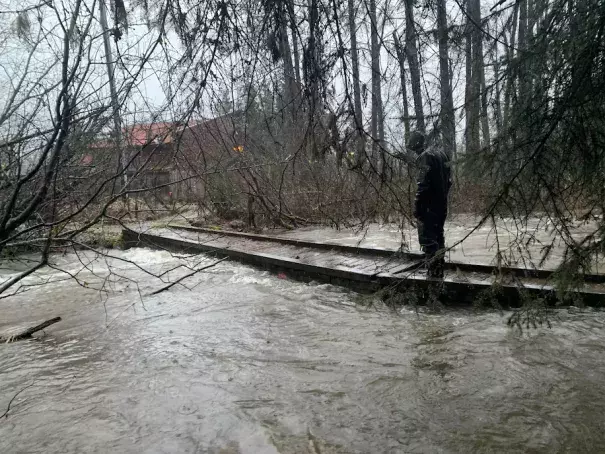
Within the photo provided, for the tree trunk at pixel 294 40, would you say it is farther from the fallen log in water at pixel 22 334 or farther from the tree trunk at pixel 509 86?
the fallen log in water at pixel 22 334

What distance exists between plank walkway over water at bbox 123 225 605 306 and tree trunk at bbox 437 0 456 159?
1173 millimetres

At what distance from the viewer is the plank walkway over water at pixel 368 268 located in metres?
5.77

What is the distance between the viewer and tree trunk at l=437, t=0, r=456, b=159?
10.0 ft

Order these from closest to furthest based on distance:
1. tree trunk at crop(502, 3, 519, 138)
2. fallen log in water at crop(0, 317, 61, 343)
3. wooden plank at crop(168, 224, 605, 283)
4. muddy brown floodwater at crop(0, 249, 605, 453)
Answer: tree trunk at crop(502, 3, 519, 138)
muddy brown floodwater at crop(0, 249, 605, 453)
wooden plank at crop(168, 224, 605, 283)
fallen log in water at crop(0, 317, 61, 343)

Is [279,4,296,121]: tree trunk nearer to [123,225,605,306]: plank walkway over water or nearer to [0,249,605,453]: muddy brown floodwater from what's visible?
[123,225,605,306]: plank walkway over water

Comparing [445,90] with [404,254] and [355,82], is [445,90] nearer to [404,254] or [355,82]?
[355,82]

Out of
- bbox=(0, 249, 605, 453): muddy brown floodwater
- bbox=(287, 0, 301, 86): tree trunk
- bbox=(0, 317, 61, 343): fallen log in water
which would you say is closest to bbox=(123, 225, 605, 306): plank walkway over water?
bbox=(0, 249, 605, 453): muddy brown floodwater

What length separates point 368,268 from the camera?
8609mm

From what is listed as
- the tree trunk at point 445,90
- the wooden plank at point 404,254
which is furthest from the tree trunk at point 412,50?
the wooden plank at point 404,254

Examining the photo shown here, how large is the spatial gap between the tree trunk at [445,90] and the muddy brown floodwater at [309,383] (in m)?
2.49

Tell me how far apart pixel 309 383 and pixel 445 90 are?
3413mm

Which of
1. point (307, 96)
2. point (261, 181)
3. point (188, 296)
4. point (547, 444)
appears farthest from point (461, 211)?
point (307, 96)

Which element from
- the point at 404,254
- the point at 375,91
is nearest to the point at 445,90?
the point at 375,91

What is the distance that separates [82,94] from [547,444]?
15.3ft
